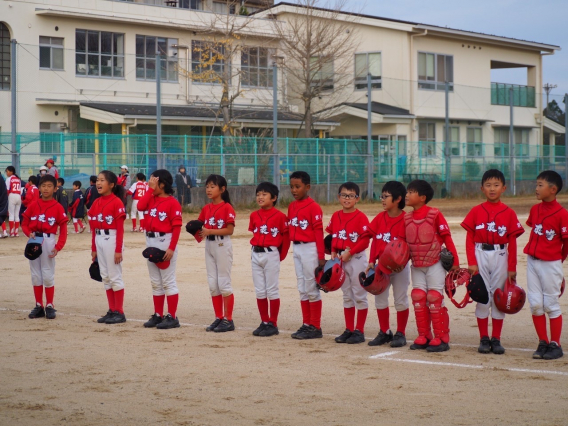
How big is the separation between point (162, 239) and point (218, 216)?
0.78 metres

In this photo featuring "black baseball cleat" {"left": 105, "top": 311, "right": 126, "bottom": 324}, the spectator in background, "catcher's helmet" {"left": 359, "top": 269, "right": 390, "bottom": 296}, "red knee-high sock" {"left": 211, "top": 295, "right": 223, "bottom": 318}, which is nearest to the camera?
"catcher's helmet" {"left": 359, "top": 269, "right": 390, "bottom": 296}

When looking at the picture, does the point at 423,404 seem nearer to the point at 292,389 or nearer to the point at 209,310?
the point at 292,389

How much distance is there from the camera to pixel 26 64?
28.0 meters

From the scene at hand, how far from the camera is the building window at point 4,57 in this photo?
30.5m

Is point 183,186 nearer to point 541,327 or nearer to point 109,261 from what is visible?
point 109,261

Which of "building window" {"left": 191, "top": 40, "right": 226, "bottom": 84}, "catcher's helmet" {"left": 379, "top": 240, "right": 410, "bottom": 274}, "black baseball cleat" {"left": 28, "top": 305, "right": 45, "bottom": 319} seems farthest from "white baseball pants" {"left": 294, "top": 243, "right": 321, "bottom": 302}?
"building window" {"left": 191, "top": 40, "right": 226, "bottom": 84}

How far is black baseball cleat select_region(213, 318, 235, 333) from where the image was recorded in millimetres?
8781

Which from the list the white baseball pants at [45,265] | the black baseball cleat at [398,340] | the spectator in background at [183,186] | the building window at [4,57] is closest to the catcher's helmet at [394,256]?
the black baseball cleat at [398,340]

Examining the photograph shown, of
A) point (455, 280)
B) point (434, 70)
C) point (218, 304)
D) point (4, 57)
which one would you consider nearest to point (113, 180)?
point (218, 304)

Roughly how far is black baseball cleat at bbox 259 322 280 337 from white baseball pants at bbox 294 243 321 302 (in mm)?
541

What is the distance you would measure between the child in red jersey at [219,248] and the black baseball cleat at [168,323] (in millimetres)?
405

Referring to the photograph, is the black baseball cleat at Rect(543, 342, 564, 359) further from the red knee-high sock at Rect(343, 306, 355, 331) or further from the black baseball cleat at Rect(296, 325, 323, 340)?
the black baseball cleat at Rect(296, 325, 323, 340)

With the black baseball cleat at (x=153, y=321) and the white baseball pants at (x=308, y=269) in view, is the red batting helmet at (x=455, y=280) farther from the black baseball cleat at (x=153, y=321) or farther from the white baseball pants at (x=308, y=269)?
the black baseball cleat at (x=153, y=321)

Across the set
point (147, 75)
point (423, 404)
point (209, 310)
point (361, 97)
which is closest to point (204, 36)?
point (147, 75)
